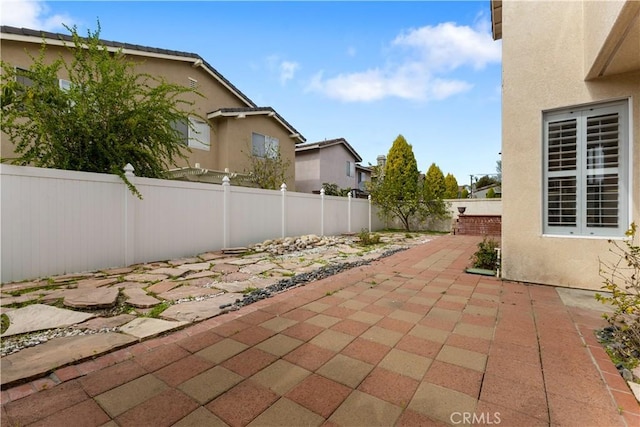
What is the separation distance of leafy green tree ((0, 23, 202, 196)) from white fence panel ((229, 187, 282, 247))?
2.27m

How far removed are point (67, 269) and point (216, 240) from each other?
3.13 metres

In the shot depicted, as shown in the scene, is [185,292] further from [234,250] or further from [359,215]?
[359,215]

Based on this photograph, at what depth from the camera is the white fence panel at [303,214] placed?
33.1ft

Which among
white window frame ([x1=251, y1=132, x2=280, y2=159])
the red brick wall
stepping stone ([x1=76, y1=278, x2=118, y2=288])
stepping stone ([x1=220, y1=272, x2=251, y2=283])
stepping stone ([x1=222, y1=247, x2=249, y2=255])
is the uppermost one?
white window frame ([x1=251, y1=132, x2=280, y2=159])

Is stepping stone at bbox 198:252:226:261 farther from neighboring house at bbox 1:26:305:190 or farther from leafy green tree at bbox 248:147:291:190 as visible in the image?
leafy green tree at bbox 248:147:291:190

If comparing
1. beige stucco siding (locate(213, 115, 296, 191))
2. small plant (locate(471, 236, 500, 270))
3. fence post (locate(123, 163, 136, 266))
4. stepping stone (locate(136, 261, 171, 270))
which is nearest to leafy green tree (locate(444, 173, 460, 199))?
beige stucco siding (locate(213, 115, 296, 191))

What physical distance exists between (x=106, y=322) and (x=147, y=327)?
56 cm

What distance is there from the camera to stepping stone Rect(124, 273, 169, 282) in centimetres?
470

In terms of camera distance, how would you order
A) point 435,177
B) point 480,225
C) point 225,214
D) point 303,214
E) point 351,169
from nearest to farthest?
1. point 225,214
2. point 303,214
3. point 480,225
4. point 435,177
5. point 351,169

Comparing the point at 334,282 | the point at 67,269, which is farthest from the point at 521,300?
the point at 67,269

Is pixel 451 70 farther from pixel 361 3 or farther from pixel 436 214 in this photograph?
pixel 436 214

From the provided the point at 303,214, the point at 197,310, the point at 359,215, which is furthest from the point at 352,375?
the point at 359,215

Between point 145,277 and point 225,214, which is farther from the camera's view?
point 225,214

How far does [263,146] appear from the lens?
597 inches
